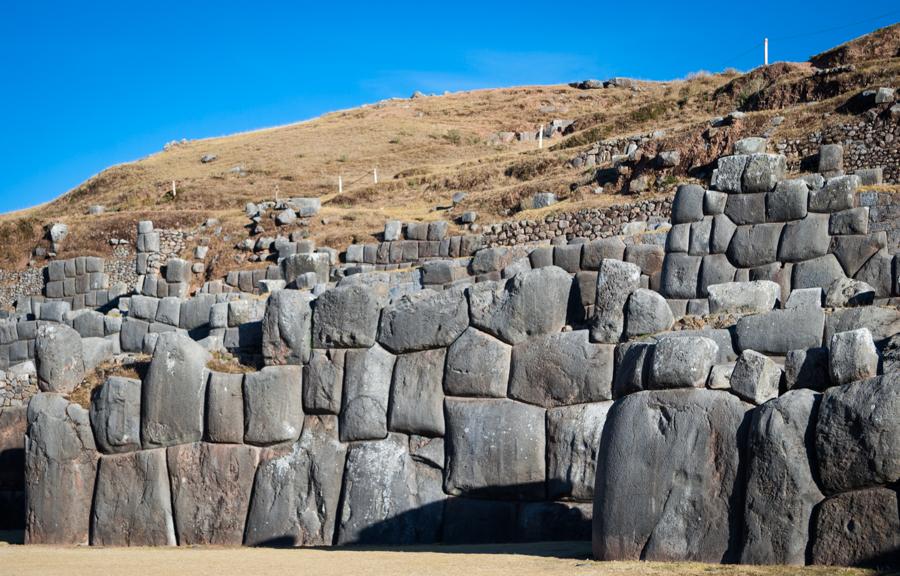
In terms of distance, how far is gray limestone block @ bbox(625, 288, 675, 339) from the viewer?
43.9ft

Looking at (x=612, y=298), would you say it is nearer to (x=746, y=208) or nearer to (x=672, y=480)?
(x=672, y=480)

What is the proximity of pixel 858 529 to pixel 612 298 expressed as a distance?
19.4ft

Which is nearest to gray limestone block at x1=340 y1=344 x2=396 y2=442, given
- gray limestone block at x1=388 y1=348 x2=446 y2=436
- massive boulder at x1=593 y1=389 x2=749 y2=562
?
gray limestone block at x1=388 y1=348 x2=446 y2=436

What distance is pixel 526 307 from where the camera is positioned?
1400cm

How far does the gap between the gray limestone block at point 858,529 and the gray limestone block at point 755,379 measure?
1058mm

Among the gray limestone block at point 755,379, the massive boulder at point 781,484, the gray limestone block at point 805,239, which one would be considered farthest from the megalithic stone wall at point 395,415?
the gray limestone block at point 805,239

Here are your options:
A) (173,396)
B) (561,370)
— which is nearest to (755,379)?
(561,370)

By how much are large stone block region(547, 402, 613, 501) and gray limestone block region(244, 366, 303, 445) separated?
11.1 feet

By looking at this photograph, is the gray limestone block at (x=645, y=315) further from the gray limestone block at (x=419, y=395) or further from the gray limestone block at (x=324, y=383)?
the gray limestone block at (x=324, y=383)

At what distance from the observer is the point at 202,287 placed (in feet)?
144

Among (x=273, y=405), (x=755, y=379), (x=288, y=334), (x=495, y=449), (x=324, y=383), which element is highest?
(x=288, y=334)

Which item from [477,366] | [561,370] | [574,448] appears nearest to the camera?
[574,448]

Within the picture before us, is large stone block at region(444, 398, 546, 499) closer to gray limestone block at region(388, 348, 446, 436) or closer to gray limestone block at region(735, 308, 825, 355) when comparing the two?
gray limestone block at region(388, 348, 446, 436)

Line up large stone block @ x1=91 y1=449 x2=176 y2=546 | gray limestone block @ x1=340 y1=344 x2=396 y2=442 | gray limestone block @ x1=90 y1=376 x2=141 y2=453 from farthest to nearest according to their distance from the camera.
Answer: gray limestone block @ x1=90 y1=376 x2=141 y2=453
large stone block @ x1=91 y1=449 x2=176 y2=546
gray limestone block @ x1=340 y1=344 x2=396 y2=442
